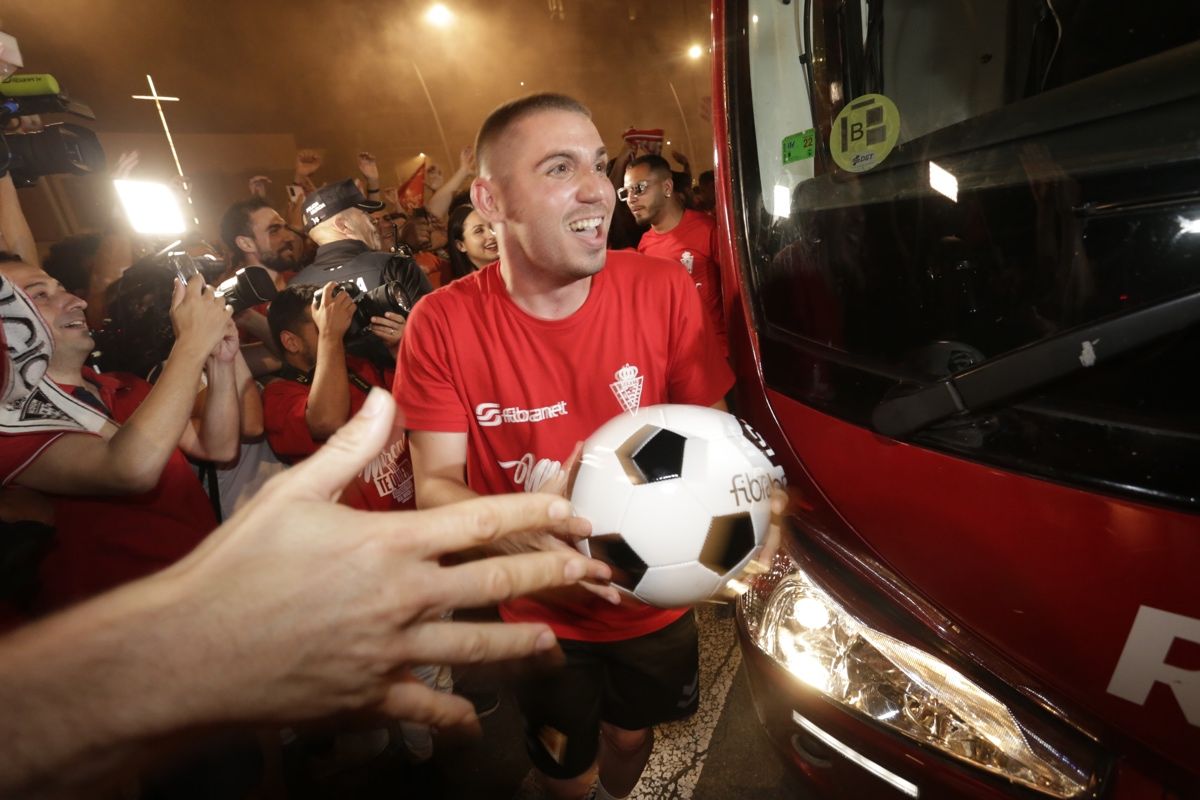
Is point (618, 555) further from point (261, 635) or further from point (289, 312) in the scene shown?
point (289, 312)

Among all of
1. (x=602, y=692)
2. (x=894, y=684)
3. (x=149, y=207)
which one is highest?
(x=149, y=207)

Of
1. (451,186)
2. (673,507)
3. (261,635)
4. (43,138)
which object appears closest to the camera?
(261,635)

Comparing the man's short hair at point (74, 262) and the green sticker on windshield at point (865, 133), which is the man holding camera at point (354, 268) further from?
the man's short hair at point (74, 262)

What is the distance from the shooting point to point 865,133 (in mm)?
1562

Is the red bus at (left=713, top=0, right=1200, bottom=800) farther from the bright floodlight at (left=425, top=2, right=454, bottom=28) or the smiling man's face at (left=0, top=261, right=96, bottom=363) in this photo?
the bright floodlight at (left=425, top=2, right=454, bottom=28)

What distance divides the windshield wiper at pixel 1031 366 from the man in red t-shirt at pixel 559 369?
797 millimetres

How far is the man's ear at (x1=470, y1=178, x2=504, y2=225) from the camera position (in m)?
2.01

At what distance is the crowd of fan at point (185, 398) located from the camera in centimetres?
165

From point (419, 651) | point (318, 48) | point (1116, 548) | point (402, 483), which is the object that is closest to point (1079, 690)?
point (1116, 548)

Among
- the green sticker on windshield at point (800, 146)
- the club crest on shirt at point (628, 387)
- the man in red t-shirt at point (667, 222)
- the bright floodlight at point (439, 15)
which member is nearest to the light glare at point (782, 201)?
the green sticker on windshield at point (800, 146)

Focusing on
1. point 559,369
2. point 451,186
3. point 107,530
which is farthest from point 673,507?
point 451,186

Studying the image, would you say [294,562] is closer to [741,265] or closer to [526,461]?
[526,461]

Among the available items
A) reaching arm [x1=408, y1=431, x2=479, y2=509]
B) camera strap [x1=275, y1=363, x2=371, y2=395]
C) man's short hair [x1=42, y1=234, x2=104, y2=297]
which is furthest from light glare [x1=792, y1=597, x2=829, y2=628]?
man's short hair [x1=42, y1=234, x2=104, y2=297]

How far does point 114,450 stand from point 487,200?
4.69 feet
